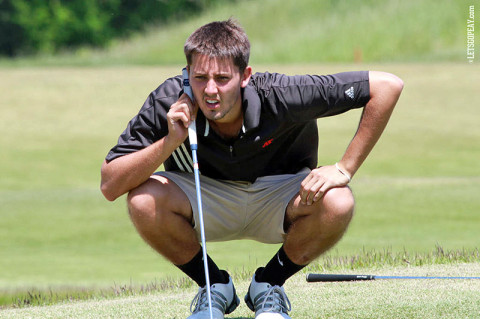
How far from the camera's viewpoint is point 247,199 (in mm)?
3182

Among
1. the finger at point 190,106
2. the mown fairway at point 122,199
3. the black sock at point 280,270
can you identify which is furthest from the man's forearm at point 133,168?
the mown fairway at point 122,199

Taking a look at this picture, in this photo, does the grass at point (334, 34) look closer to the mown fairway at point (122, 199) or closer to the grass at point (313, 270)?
the mown fairway at point (122, 199)

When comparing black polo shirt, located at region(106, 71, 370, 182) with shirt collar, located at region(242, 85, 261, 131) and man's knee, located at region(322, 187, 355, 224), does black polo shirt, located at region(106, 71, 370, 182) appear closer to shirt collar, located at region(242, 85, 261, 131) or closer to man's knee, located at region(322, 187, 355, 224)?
shirt collar, located at region(242, 85, 261, 131)

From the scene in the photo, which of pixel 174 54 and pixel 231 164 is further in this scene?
pixel 174 54

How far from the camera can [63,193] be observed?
28.5 feet

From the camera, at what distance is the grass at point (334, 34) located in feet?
67.9

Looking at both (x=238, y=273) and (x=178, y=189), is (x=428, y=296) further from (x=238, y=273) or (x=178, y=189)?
(x=238, y=273)

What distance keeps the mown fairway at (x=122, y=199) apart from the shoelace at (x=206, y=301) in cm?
44

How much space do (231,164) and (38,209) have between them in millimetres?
4928

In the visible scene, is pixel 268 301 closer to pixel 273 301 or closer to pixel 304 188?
pixel 273 301

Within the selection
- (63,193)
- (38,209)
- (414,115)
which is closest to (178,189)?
(38,209)

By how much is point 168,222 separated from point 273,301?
464mm

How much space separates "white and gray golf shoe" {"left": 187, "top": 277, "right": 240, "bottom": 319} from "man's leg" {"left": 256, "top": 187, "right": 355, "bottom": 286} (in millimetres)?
128

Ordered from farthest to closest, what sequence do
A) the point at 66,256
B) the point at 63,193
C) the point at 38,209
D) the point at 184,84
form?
the point at 63,193 → the point at 38,209 → the point at 66,256 → the point at 184,84
